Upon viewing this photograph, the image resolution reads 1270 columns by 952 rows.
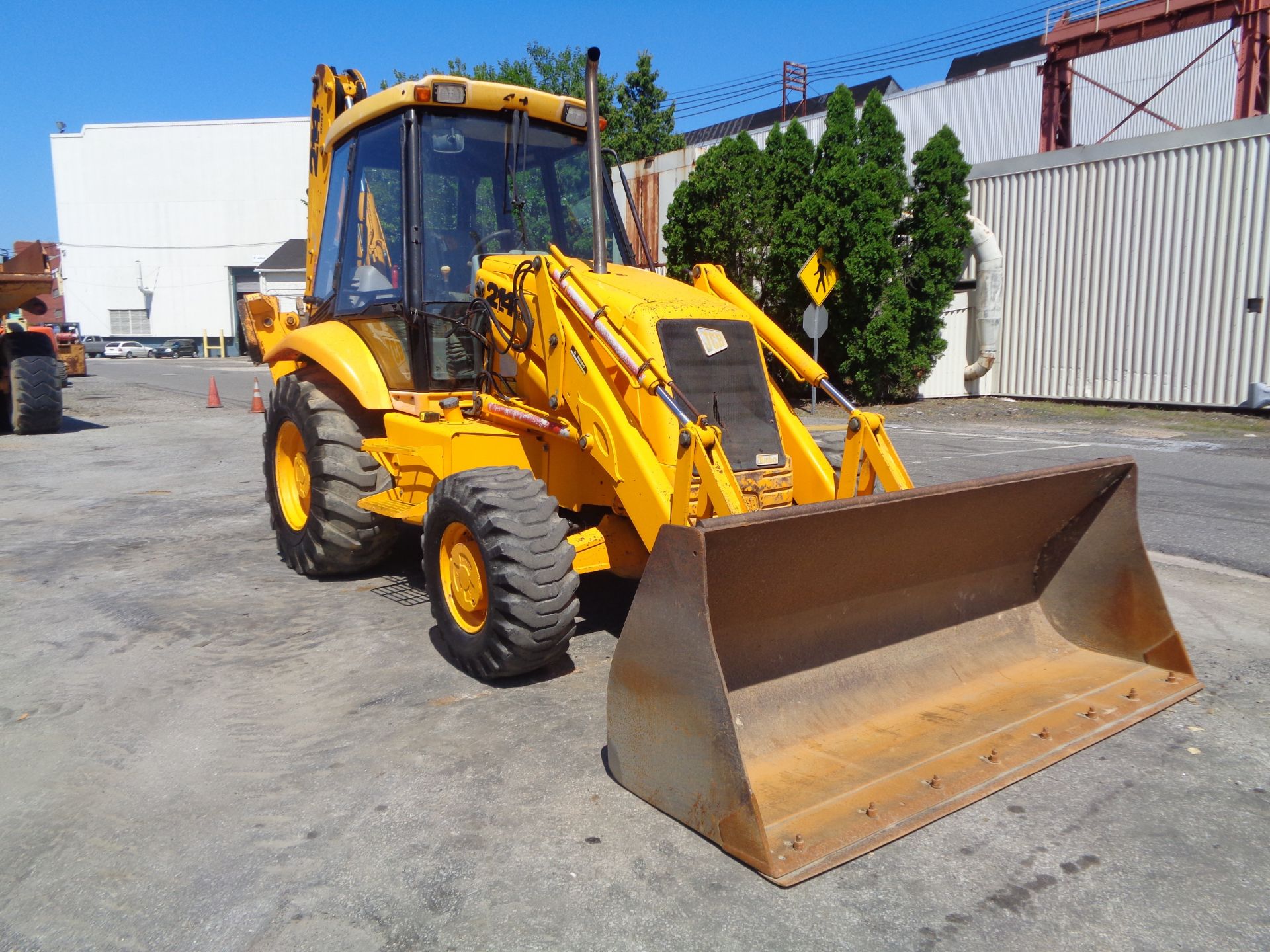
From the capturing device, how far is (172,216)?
59.9m

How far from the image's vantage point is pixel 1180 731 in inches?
155

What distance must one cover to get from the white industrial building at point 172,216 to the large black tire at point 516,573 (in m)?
57.7

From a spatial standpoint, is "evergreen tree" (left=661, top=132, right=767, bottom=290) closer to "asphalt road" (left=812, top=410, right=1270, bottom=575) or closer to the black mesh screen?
"asphalt road" (left=812, top=410, right=1270, bottom=575)

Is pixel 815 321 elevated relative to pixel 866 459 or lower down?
elevated

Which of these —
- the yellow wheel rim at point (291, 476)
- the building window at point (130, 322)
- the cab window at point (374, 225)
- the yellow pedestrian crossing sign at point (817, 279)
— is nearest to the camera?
the cab window at point (374, 225)

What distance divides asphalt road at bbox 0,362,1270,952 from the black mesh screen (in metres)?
1.28

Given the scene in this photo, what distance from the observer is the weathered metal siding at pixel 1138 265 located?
52.9ft

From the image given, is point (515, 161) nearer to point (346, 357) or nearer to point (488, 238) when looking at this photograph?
point (488, 238)

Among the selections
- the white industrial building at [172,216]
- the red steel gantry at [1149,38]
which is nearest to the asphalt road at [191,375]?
the white industrial building at [172,216]

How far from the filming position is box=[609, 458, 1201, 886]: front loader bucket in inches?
123

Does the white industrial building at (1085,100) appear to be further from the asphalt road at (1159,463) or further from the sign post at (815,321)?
the asphalt road at (1159,463)

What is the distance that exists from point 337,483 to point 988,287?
1635cm

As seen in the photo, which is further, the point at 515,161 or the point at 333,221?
the point at 333,221

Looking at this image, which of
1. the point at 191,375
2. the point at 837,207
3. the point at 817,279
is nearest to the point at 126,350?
the point at 191,375
